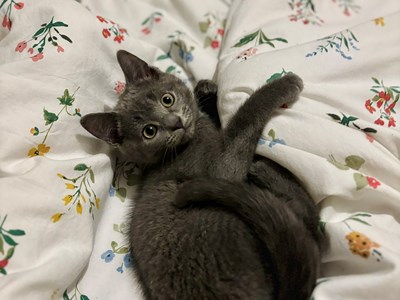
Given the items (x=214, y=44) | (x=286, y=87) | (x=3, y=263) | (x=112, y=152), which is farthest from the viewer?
(x=214, y=44)

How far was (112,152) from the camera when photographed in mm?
1405

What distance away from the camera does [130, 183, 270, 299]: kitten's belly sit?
3.26 ft

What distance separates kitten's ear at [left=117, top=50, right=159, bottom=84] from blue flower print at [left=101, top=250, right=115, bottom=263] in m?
0.61

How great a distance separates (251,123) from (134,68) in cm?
49

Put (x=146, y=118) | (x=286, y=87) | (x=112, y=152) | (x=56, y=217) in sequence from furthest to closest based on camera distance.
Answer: (x=112, y=152), (x=146, y=118), (x=286, y=87), (x=56, y=217)

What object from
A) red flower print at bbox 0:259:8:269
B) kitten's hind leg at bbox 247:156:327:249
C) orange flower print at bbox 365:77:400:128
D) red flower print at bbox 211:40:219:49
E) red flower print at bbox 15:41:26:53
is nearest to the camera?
red flower print at bbox 0:259:8:269

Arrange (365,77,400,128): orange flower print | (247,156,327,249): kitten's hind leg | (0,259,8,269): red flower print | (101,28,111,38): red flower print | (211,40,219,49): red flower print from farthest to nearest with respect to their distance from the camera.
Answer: (211,40,219,49): red flower print
(101,28,111,38): red flower print
(365,77,400,128): orange flower print
(247,156,327,249): kitten's hind leg
(0,259,8,269): red flower print

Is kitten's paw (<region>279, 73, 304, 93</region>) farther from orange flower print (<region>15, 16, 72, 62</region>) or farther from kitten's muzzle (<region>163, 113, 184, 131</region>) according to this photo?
orange flower print (<region>15, 16, 72, 62</region>)

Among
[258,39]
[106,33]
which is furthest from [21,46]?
[258,39]

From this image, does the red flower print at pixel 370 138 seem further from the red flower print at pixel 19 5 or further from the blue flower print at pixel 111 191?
the red flower print at pixel 19 5

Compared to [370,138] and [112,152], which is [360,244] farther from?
[112,152]

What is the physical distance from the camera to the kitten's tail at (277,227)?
0.97m

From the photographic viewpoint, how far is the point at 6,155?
1119 millimetres

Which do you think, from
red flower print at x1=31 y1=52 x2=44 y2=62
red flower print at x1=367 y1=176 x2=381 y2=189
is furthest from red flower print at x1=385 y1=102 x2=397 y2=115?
red flower print at x1=31 y1=52 x2=44 y2=62
